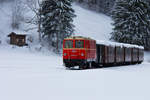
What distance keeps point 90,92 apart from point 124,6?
5195 centimetres

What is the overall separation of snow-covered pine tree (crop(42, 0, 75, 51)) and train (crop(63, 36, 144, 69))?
13294 mm

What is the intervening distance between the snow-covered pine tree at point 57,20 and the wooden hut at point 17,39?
441cm

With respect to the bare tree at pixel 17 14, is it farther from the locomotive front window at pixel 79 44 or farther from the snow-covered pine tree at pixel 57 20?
the locomotive front window at pixel 79 44

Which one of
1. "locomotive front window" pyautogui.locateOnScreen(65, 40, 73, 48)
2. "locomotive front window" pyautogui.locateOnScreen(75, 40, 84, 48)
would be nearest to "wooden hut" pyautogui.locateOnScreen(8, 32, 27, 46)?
"locomotive front window" pyautogui.locateOnScreen(65, 40, 73, 48)

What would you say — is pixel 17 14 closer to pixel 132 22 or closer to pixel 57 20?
pixel 57 20

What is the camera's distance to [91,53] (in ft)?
86.2

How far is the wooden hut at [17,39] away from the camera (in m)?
51.4

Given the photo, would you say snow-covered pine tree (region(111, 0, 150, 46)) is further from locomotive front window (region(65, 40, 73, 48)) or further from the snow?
locomotive front window (region(65, 40, 73, 48))

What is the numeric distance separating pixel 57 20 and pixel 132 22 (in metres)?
16.5

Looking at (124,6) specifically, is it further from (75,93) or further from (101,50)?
(75,93)

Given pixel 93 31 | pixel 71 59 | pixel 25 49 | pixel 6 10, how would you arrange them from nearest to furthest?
pixel 71 59, pixel 25 49, pixel 6 10, pixel 93 31

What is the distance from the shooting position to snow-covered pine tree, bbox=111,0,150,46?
184 feet

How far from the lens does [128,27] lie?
57.2 metres

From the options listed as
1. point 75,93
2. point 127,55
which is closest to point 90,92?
point 75,93
